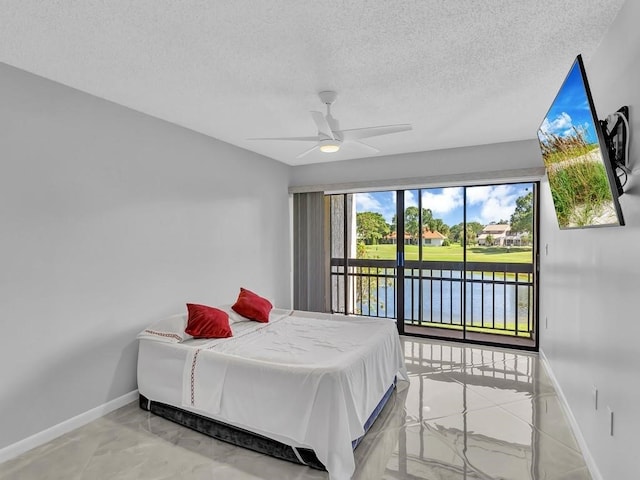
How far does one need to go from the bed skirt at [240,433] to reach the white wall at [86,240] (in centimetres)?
52

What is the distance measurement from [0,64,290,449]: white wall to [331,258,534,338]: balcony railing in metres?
2.33

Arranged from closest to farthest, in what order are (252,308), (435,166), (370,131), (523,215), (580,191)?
(580,191) < (370,131) < (252,308) < (435,166) < (523,215)

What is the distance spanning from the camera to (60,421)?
8.52 feet

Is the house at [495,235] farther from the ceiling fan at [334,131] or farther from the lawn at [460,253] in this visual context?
the ceiling fan at [334,131]

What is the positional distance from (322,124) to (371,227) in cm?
314

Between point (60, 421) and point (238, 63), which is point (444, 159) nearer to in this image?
point (238, 63)

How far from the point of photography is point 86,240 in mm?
2760

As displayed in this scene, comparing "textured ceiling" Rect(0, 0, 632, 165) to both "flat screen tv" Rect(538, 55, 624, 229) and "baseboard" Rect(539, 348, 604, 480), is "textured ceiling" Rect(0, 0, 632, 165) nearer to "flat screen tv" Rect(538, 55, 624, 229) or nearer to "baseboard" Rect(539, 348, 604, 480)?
"flat screen tv" Rect(538, 55, 624, 229)

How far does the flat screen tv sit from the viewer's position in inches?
60.0

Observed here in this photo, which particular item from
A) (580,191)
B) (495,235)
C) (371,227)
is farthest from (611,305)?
(371,227)

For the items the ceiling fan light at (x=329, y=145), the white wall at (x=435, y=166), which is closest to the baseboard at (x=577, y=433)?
the white wall at (x=435, y=166)

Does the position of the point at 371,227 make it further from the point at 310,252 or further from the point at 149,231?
the point at 149,231

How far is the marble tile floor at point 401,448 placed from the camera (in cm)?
216

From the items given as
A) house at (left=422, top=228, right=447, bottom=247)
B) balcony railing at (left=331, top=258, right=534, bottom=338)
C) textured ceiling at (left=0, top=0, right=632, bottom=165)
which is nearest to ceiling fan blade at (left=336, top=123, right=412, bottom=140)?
textured ceiling at (left=0, top=0, right=632, bottom=165)
